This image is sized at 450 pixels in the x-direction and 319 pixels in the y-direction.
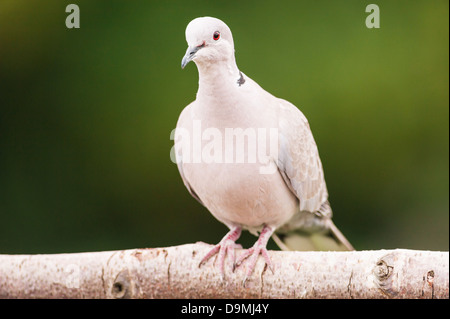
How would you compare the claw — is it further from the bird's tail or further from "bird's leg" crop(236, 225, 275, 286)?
the bird's tail

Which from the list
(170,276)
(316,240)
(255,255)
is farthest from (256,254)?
(316,240)

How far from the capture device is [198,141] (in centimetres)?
190

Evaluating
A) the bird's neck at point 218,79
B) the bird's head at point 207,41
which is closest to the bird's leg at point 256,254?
the bird's neck at point 218,79

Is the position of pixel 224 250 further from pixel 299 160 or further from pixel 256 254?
pixel 299 160

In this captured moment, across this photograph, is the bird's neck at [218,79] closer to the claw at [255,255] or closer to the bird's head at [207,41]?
the bird's head at [207,41]

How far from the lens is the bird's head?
1.68m

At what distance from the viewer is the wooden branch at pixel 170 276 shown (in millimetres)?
1755

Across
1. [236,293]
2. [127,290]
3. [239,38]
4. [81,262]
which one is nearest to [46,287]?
[81,262]

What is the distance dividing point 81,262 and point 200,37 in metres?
0.77

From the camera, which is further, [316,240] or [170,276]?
[316,240]

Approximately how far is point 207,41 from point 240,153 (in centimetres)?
37

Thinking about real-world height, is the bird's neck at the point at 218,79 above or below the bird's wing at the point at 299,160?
above

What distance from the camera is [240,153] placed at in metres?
1.86
